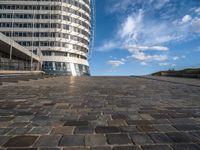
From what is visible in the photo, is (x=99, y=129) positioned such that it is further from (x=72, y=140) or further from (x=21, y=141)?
(x=21, y=141)

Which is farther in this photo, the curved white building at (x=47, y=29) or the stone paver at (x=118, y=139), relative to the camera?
the curved white building at (x=47, y=29)

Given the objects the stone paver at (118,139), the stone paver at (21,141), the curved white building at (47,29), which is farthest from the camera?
the curved white building at (47,29)

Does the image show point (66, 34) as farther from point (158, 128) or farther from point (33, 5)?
point (158, 128)

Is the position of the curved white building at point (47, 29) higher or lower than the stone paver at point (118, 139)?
higher

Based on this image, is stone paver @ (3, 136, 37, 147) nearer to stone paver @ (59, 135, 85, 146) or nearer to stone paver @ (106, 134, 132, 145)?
stone paver @ (59, 135, 85, 146)

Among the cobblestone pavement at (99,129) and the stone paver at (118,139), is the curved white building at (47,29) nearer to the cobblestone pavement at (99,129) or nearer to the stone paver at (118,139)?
the cobblestone pavement at (99,129)

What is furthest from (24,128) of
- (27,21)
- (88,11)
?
(88,11)

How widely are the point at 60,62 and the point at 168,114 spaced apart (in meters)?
49.4

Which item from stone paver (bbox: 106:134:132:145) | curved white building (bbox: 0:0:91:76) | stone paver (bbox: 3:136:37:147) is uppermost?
curved white building (bbox: 0:0:91:76)

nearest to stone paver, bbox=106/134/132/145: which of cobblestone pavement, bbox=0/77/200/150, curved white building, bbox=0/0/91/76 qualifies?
cobblestone pavement, bbox=0/77/200/150

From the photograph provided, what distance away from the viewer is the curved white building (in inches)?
2014

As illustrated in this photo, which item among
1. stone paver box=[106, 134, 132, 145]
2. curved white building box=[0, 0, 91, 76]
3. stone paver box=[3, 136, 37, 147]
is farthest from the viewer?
curved white building box=[0, 0, 91, 76]

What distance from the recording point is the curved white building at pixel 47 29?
168ft

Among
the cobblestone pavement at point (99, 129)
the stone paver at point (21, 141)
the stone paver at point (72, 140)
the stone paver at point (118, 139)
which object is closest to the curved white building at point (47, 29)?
the cobblestone pavement at point (99, 129)
